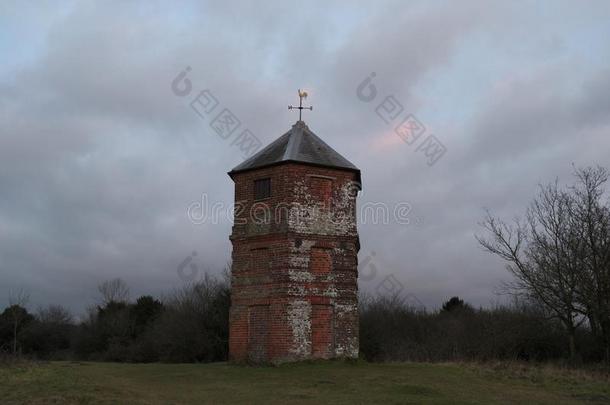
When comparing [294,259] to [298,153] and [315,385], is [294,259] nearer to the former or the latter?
[298,153]

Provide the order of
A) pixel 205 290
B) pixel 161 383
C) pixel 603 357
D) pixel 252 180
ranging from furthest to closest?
pixel 205 290
pixel 603 357
pixel 252 180
pixel 161 383

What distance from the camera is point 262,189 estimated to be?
22188mm

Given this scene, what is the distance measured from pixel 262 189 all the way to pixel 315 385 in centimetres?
867

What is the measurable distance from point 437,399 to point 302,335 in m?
7.76

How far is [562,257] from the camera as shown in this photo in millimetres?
28875

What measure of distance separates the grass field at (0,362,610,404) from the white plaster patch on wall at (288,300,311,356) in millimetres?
700

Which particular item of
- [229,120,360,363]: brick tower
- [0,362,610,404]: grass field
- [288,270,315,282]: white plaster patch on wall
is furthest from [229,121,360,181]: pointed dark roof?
[0,362,610,404]: grass field

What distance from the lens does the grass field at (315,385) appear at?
529 inches

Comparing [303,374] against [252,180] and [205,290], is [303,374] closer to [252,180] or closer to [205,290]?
[252,180]

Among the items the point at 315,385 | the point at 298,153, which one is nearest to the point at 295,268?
the point at 298,153

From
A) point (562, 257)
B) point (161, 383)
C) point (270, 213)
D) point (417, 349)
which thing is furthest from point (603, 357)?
point (161, 383)

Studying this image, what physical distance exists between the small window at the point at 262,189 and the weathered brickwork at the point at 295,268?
0.58ft

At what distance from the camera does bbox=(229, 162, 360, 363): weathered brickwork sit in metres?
20.6

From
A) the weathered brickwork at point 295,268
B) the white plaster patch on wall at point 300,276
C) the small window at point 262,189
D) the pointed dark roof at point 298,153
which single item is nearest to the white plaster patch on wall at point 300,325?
the weathered brickwork at point 295,268
